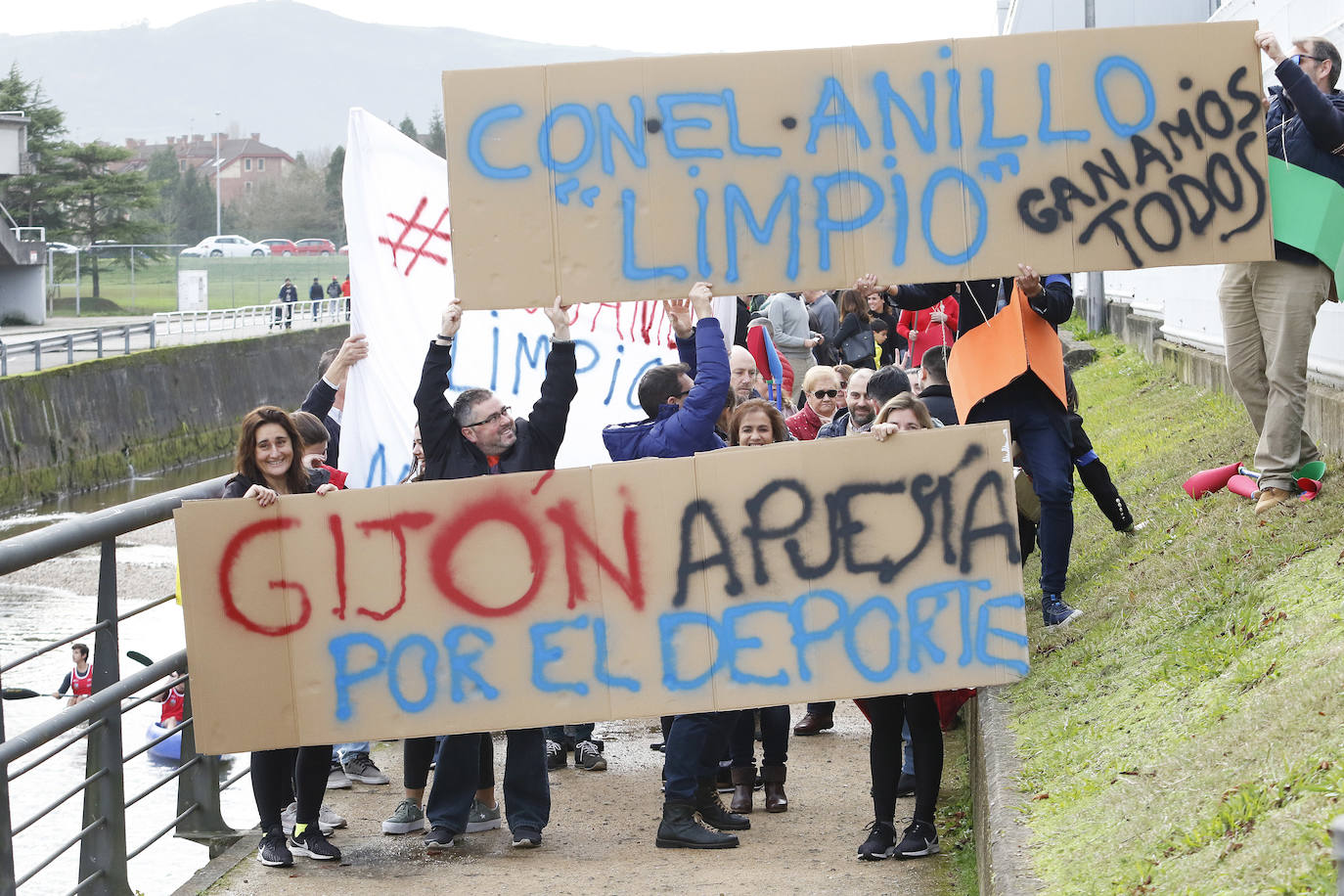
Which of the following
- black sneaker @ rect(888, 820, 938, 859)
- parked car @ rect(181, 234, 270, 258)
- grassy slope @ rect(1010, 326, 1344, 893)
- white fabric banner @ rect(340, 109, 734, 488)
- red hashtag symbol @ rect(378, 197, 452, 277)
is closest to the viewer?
grassy slope @ rect(1010, 326, 1344, 893)

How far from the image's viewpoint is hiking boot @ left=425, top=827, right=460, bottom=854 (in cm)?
609

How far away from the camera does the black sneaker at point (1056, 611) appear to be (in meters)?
7.07

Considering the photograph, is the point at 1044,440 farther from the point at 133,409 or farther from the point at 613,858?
the point at 133,409

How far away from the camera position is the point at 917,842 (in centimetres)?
570

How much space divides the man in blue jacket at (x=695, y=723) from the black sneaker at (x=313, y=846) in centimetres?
124

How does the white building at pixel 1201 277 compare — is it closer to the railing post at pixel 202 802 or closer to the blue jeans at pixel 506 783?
the blue jeans at pixel 506 783

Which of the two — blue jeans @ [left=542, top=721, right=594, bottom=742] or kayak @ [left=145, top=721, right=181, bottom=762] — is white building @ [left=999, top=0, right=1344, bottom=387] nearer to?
blue jeans @ [left=542, top=721, right=594, bottom=742]

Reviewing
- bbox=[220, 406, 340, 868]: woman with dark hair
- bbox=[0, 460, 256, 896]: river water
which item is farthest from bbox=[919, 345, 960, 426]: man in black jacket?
bbox=[0, 460, 256, 896]: river water

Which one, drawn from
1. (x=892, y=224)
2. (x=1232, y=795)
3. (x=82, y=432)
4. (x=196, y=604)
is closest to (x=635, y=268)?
(x=892, y=224)

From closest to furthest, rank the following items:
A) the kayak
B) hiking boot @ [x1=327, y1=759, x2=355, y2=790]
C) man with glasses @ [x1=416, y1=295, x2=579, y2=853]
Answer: man with glasses @ [x1=416, y1=295, x2=579, y2=853], hiking boot @ [x1=327, y1=759, x2=355, y2=790], the kayak

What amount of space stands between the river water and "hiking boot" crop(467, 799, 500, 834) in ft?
8.06

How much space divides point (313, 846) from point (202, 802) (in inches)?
27.6

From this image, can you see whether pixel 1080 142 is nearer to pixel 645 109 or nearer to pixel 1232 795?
pixel 645 109

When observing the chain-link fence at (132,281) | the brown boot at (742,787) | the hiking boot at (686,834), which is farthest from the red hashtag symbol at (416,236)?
the chain-link fence at (132,281)
